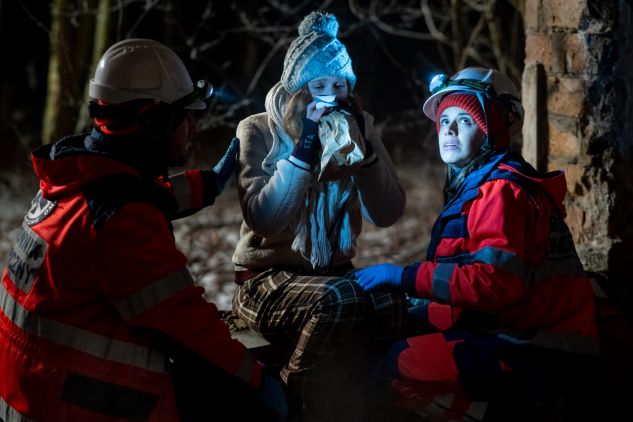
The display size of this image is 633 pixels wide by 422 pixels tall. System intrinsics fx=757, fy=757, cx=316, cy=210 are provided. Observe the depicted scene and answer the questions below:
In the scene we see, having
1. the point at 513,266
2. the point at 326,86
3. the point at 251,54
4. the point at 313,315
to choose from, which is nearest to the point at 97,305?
the point at 313,315

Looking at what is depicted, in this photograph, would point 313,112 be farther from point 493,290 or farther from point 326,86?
point 493,290

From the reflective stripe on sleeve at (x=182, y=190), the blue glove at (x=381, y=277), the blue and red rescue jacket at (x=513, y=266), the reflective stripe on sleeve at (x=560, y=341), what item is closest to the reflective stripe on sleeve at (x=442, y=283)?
the blue and red rescue jacket at (x=513, y=266)

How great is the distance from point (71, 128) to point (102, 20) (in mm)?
1671

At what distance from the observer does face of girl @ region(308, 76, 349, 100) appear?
3201 mm

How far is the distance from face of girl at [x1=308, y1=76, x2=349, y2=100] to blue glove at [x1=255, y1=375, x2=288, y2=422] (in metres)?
1.21

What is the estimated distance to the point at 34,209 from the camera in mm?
2553

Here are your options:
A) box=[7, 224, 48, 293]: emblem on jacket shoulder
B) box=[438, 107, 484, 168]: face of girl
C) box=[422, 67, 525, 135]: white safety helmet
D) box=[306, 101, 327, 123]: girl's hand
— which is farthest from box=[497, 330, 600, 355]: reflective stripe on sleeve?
box=[7, 224, 48, 293]: emblem on jacket shoulder

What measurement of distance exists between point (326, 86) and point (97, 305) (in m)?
1.36

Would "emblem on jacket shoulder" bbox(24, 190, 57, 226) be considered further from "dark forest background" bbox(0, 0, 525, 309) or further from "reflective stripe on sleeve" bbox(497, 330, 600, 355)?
"reflective stripe on sleeve" bbox(497, 330, 600, 355)

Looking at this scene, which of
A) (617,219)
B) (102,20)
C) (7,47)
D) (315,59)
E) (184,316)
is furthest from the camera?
(7,47)

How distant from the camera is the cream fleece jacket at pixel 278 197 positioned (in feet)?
10.0

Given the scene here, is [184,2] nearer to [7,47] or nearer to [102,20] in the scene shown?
[7,47]

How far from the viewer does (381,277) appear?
3.06 meters

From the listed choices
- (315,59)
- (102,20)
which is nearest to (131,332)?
(315,59)
